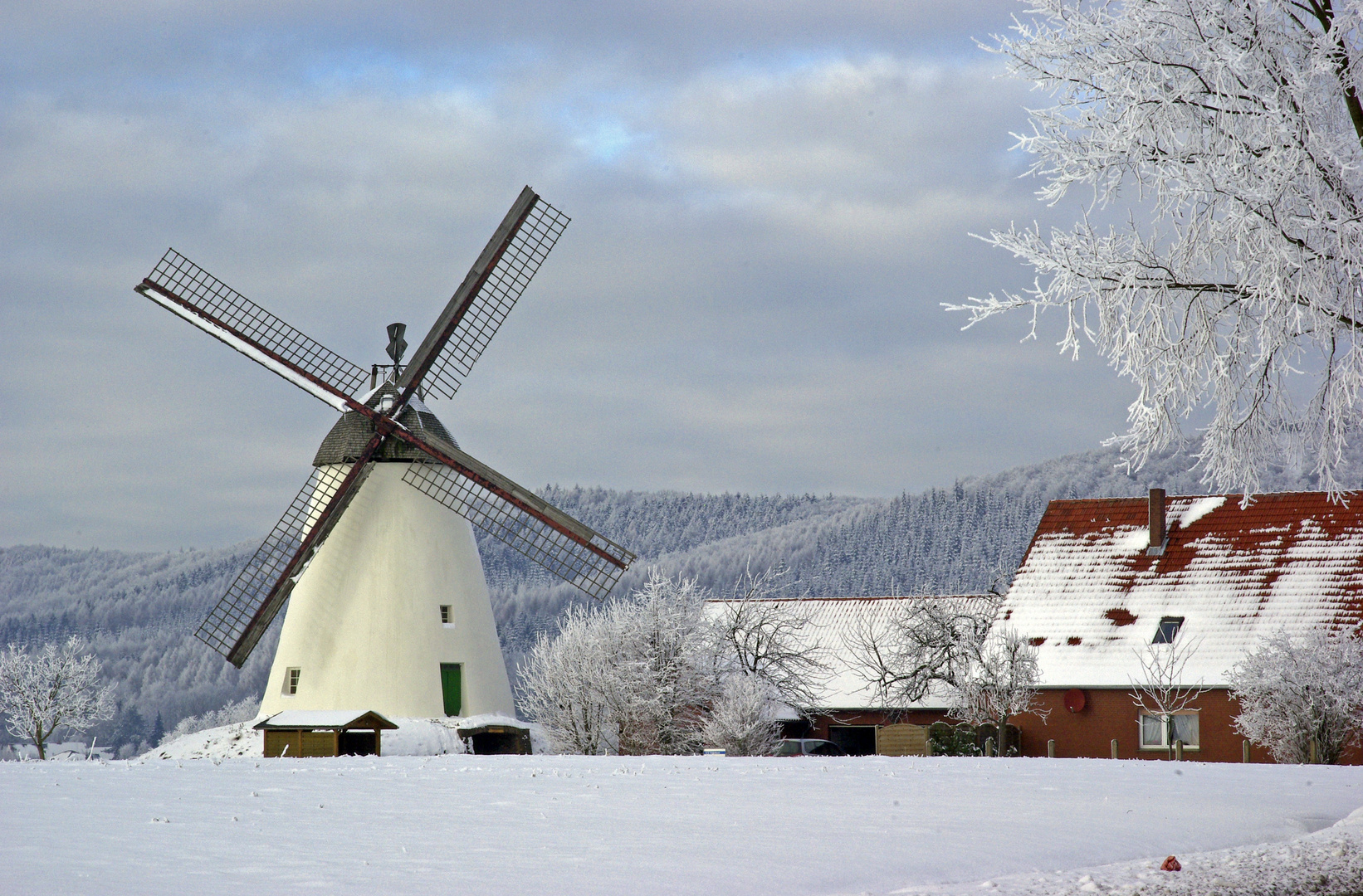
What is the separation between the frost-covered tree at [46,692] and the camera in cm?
5353

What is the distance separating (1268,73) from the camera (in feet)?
34.5

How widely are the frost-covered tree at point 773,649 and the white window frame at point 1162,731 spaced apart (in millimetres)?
9081

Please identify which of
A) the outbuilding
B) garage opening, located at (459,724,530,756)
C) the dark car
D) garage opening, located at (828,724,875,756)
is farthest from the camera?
garage opening, located at (828,724,875,756)

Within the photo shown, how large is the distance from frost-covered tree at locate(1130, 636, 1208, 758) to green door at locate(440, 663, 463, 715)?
15.0 metres

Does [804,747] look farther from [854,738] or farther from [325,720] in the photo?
[325,720]

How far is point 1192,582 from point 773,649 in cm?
1146

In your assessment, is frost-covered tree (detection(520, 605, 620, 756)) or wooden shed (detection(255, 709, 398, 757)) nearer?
wooden shed (detection(255, 709, 398, 757))

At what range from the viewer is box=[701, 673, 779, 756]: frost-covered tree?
1195 inches

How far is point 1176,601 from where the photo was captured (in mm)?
32250

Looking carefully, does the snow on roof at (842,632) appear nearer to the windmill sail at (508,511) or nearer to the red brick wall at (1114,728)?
the red brick wall at (1114,728)

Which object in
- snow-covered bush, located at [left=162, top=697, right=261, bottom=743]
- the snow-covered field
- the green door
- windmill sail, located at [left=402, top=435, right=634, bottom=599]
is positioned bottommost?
snow-covered bush, located at [left=162, top=697, right=261, bottom=743]

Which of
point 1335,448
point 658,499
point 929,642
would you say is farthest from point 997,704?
point 658,499

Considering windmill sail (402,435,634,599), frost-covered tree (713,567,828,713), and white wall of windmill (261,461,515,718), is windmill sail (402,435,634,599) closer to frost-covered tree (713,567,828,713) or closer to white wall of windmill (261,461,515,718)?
white wall of windmill (261,461,515,718)

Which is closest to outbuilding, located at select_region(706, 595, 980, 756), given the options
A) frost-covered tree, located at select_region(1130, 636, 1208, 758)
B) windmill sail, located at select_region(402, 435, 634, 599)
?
frost-covered tree, located at select_region(1130, 636, 1208, 758)
